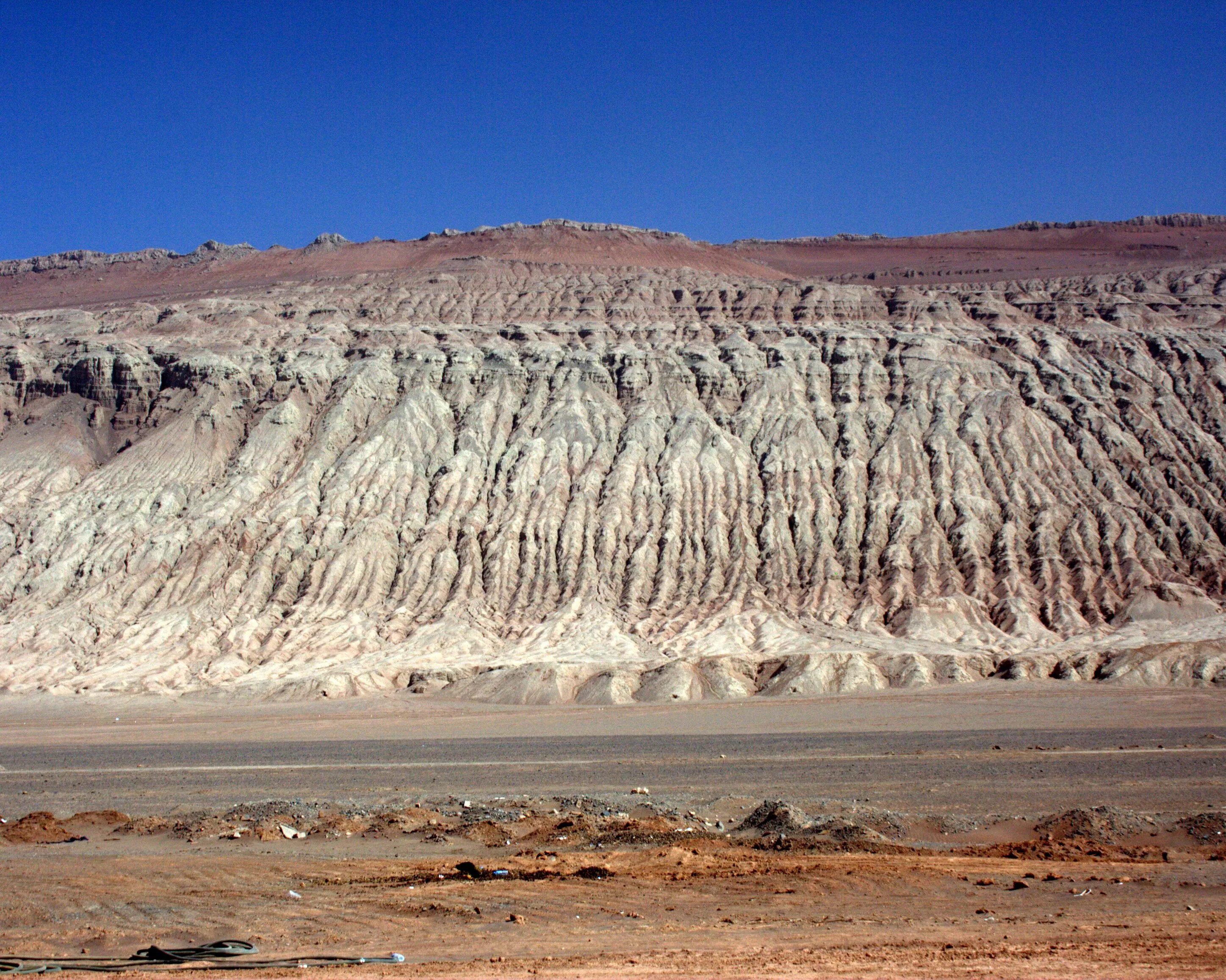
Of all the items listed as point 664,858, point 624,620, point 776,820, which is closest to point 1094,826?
point 776,820

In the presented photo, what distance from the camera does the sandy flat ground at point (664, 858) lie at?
16922 millimetres

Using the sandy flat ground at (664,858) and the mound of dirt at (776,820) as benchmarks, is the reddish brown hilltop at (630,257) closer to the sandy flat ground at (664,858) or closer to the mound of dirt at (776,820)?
the sandy flat ground at (664,858)

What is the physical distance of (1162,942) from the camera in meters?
16.3

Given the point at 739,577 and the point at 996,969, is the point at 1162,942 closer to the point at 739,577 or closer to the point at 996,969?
the point at 996,969

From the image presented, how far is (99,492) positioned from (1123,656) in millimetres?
62146

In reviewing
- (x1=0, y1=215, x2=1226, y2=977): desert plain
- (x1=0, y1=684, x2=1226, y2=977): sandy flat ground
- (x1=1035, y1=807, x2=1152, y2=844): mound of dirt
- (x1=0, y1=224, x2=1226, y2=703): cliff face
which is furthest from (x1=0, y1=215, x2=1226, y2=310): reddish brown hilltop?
(x1=1035, y1=807, x2=1152, y2=844): mound of dirt

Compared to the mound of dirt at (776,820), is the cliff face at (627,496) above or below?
above

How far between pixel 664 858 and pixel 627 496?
51.9 metres

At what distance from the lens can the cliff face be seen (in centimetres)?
6231

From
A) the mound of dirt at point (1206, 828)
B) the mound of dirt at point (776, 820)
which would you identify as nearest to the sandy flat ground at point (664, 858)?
the mound of dirt at point (1206, 828)

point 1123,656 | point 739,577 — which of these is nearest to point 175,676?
point 739,577

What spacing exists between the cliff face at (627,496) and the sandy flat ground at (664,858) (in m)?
11.7

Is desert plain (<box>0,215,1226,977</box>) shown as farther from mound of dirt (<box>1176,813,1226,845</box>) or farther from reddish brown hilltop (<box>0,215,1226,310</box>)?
reddish brown hilltop (<box>0,215,1226,310</box>)

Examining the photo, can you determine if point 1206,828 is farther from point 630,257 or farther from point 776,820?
point 630,257
